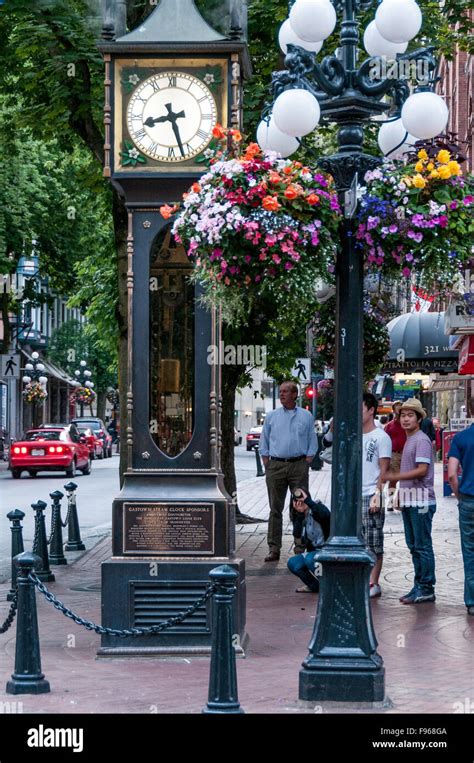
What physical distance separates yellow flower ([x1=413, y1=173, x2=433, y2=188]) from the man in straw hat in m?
4.53

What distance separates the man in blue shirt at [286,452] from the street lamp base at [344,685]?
7.54m

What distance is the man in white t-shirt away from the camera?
38.8 ft

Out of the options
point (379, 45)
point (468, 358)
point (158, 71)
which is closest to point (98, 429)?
point (468, 358)

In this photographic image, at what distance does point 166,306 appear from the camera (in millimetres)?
9859

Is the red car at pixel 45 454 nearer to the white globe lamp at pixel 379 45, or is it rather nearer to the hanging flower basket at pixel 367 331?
the hanging flower basket at pixel 367 331

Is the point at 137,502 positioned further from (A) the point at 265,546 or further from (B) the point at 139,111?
(A) the point at 265,546

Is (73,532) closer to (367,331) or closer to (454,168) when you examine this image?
(367,331)

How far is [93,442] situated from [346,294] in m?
43.7

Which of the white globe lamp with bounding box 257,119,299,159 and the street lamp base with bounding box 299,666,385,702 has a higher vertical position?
the white globe lamp with bounding box 257,119,299,159

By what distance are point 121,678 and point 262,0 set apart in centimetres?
937

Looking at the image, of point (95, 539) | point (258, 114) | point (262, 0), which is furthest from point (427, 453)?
point (95, 539)

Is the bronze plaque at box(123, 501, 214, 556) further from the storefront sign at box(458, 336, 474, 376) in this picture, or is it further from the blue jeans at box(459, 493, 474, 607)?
the storefront sign at box(458, 336, 474, 376)
